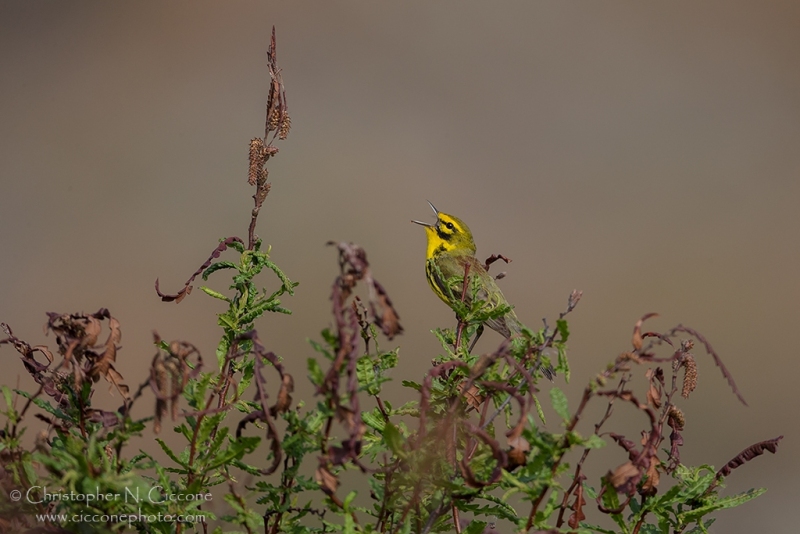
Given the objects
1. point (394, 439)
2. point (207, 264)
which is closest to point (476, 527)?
point (394, 439)

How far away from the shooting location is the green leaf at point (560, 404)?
951mm

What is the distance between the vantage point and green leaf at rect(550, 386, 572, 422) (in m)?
0.95

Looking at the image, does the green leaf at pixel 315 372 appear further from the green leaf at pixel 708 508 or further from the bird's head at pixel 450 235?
the bird's head at pixel 450 235

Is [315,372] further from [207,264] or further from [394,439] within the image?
[207,264]

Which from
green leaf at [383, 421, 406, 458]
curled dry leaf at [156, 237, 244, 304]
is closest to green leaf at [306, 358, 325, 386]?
green leaf at [383, 421, 406, 458]

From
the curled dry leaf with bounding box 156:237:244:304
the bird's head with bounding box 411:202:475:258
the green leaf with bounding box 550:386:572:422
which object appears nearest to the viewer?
the green leaf with bounding box 550:386:572:422

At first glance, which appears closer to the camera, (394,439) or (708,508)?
(394,439)

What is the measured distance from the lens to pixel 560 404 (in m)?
0.97

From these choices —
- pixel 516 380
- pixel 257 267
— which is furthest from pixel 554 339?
pixel 257 267

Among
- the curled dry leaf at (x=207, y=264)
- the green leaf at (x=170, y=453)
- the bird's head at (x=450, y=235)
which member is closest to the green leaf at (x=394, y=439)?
the green leaf at (x=170, y=453)

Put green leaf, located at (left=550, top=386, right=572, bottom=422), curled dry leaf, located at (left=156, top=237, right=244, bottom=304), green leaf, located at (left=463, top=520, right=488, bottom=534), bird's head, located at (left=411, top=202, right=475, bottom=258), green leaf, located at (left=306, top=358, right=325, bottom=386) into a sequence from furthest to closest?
bird's head, located at (left=411, top=202, right=475, bottom=258) → curled dry leaf, located at (left=156, top=237, right=244, bottom=304) → green leaf, located at (left=463, top=520, right=488, bottom=534) → green leaf, located at (left=550, top=386, right=572, bottom=422) → green leaf, located at (left=306, top=358, right=325, bottom=386)

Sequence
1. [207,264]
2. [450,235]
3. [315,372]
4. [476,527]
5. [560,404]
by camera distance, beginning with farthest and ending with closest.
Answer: [450,235] → [207,264] → [476,527] → [560,404] → [315,372]

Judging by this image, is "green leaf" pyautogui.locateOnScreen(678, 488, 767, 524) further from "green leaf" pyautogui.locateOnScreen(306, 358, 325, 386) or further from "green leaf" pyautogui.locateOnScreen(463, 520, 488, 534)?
"green leaf" pyautogui.locateOnScreen(306, 358, 325, 386)

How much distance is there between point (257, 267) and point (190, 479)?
0.36 m
